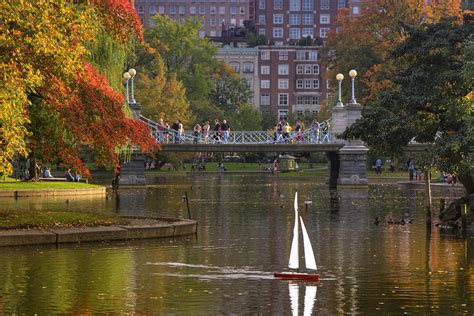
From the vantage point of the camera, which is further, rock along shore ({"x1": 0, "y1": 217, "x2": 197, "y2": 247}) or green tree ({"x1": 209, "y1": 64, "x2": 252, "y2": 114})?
green tree ({"x1": 209, "y1": 64, "x2": 252, "y2": 114})

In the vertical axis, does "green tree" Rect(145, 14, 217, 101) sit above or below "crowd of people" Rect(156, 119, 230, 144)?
above

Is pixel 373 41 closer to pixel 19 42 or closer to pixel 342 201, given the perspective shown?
pixel 342 201

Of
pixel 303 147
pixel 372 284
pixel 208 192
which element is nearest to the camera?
pixel 372 284

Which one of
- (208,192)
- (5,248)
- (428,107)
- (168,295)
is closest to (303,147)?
(208,192)

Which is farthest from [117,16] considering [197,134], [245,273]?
[197,134]

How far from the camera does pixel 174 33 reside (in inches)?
5202

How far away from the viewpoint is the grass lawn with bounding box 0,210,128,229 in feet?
104

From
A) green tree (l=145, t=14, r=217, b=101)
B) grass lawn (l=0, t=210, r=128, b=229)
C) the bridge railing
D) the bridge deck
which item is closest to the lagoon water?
grass lawn (l=0, t=210, r=128, b=229)

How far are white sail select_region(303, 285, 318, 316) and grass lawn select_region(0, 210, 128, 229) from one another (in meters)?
11.1

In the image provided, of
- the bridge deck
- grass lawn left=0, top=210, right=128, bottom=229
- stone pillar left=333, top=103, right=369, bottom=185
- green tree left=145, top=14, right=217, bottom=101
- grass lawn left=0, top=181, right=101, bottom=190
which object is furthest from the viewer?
green tree left=145, top=14, right=217, bottom=101

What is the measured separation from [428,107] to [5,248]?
18.1 meters

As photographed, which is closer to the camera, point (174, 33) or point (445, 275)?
point (445, 275)

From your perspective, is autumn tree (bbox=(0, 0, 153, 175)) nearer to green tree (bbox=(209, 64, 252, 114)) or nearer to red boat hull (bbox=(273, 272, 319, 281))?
red boat hull (bbox=(273, 272, 319, 281))

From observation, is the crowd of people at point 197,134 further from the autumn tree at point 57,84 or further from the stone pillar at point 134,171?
the autumn tree at point 57,84
